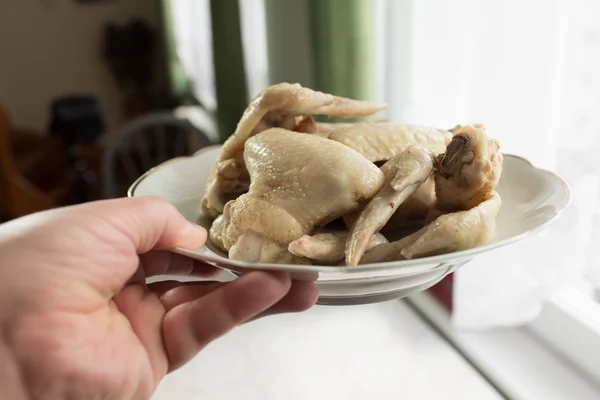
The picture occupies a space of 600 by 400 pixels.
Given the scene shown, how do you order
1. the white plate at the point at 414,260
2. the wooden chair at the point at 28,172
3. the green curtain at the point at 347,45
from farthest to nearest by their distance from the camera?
the wooden chair at the point at 28,172, the green curtain at the point at 347,45, the white plate at the point at 414,260

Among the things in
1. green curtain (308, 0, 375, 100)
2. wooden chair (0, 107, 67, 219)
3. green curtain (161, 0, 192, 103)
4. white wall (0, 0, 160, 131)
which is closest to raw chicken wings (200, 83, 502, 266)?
green curtain (308, 0, 375, 100)

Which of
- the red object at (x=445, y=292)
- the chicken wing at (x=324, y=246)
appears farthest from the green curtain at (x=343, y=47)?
the chicken wing at (x=324, y=246)

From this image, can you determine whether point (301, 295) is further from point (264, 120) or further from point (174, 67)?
point (174, 67)

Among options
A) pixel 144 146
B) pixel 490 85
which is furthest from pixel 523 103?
pixel 144 146

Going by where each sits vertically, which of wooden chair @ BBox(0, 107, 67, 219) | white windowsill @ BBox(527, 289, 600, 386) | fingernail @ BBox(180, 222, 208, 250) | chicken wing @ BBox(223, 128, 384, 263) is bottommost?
wooden chair @ BBox(0, 107, 67, 219)

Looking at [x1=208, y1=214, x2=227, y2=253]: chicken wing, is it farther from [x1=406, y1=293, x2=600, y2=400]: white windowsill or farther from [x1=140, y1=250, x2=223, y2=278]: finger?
[x1=406, y1=293, x2=600, y2=400]: white windowsill

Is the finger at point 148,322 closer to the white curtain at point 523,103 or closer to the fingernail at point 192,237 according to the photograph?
the fingernail at point 192,237
